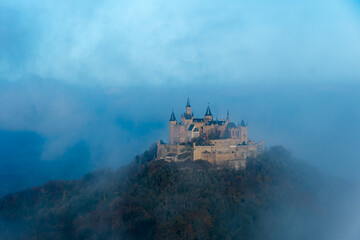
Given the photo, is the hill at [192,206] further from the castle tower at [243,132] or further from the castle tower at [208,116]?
the castle tower at [208,116]

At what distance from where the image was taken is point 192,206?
2919 cm

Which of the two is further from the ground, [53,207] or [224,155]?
[224,155]

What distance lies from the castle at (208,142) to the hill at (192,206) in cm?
106

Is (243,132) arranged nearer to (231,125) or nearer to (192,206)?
(231,125)

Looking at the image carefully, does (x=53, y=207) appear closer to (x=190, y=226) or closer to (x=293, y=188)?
(x=190, y=226)

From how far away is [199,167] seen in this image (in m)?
32.1

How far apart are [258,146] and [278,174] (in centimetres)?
334

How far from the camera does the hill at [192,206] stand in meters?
27.6

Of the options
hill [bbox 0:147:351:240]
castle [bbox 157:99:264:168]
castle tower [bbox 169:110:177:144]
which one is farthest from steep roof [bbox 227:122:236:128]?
castle tower [bbox 169:110:177:144]

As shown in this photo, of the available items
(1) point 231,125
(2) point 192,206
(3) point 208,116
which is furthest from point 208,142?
(2) point 192,206

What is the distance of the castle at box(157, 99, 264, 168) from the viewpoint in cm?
3338

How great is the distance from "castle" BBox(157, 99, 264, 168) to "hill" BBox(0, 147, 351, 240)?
3.47 ft

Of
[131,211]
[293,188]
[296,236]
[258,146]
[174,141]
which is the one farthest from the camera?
[174,141]

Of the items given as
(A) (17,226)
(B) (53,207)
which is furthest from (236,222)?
(A) (17,226)
